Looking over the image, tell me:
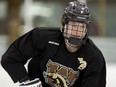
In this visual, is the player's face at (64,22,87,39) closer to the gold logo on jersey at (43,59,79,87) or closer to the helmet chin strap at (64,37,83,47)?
the helmet chin strap at (64,37,83,47)

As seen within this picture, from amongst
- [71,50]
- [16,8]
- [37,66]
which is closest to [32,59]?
[37,66]

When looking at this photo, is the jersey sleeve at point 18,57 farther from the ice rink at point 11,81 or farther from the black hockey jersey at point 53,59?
the ice rink at point 11,81

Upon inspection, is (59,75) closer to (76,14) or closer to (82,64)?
(82,64)

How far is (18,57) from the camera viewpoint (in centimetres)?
209

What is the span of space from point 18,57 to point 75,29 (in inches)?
13.0

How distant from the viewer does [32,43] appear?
2.09 meters

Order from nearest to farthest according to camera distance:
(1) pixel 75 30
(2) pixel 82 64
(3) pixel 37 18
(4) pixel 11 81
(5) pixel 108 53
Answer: (1) pixel 75 30 < (2) pixel 82 64 < (4) pixel 11 81 < (5) pixel 108 53 < (3) pixel 37 18

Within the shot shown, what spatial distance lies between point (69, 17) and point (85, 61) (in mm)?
243

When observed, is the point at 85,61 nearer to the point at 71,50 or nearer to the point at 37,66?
the point at 71,50

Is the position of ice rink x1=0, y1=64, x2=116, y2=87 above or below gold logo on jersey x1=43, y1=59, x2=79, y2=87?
below

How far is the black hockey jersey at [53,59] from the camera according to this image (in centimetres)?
208

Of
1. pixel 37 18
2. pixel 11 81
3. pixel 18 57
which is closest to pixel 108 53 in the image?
pixel 37 18

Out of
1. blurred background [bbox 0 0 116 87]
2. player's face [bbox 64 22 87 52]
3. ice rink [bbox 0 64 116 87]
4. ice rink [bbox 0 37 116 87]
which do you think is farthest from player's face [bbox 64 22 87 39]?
blurred background [bbox 0 0 116 87]

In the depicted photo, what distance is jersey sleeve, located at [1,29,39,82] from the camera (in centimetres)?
208
